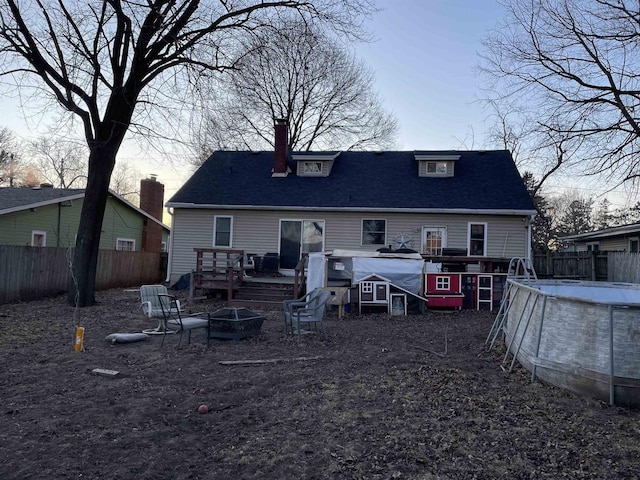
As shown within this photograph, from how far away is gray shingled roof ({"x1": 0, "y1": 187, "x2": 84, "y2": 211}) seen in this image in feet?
55.2

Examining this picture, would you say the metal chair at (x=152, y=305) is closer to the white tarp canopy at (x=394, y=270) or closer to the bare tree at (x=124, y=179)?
the white tarp canopy at (x=394, y=270)

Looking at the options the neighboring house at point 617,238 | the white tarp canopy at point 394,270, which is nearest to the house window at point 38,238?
the white tarp canopy at point 394,270

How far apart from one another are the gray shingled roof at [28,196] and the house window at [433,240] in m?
14.5

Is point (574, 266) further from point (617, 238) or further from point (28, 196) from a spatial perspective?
point (28, 196)

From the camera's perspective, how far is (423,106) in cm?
1505

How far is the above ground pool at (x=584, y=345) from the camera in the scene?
4.53m

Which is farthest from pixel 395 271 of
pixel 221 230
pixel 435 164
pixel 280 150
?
pixel 280 150

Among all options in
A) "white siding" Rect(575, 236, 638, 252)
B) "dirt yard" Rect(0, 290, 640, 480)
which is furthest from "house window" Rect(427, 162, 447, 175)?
"dirt yard" Rect(0, 290, 640, 480)

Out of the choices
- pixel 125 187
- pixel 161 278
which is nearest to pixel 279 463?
pixel 161 278

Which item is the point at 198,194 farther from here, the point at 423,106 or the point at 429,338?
the point at 429,338

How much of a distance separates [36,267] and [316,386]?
37.9ft

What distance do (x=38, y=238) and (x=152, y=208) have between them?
741cm

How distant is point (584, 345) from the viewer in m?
4.79

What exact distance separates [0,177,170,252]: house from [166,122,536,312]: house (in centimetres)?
499
